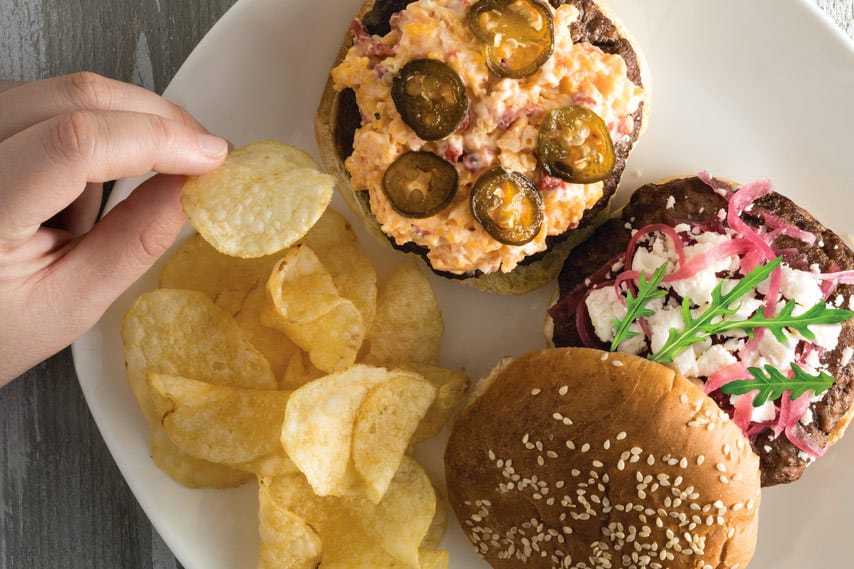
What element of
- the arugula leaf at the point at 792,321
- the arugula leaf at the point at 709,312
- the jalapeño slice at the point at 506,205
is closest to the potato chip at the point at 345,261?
the jalapeño slice at the point at 506,205

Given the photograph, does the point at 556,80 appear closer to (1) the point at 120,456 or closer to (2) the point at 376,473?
(2) the point at 376,473

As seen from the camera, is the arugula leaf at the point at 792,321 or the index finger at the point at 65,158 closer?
the index finger at the point at 65,158

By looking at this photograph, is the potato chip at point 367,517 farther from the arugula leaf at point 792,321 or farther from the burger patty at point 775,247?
the arugula leaf at point 792,321

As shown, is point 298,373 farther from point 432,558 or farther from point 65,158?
point 65,158

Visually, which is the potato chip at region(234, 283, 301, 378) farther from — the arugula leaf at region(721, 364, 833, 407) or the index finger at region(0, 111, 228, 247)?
the arugula leaf at region(721, 364, 833, 407)

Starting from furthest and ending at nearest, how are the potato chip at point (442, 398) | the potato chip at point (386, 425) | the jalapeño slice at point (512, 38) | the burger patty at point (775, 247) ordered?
1. the potato chip at point (442, 398)
2. the potato chip at point (386, 425)
3. the burger patty at point (775, 247)
4. the jalapeño slice at point (512, 38)

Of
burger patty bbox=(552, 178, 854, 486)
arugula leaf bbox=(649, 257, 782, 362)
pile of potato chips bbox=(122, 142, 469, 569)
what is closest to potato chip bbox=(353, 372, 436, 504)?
pile of potato chips bbox=(122, 142, 469, 569)

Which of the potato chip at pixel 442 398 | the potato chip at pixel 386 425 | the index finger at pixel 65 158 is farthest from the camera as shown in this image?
the potato chip at pixel 442 398

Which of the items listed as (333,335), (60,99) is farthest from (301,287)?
(60,99)
